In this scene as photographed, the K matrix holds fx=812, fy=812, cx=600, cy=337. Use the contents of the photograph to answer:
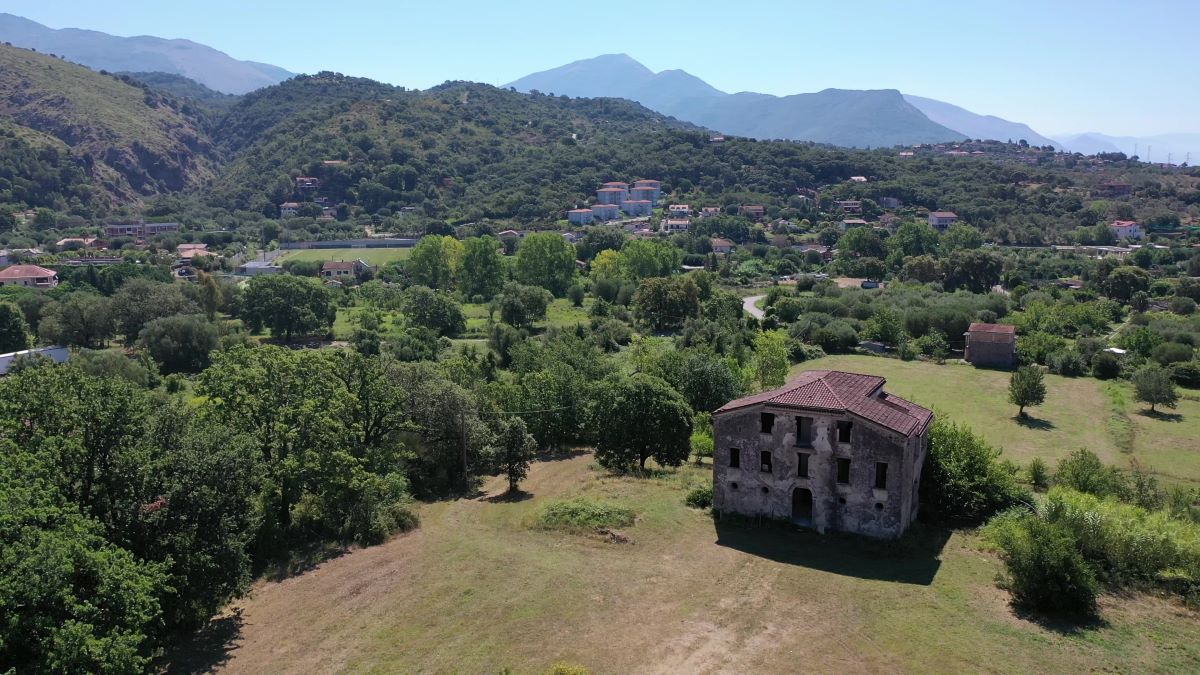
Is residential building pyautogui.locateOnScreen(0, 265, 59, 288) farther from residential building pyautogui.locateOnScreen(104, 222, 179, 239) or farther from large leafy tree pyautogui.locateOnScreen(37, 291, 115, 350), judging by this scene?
residential building pyautogui.locateOnScreen(104, 222, 179, 239)

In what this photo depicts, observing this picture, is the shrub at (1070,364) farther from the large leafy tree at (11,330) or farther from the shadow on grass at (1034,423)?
the large leafy tree at (11,330)

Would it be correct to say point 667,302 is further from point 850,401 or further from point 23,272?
point 23,272

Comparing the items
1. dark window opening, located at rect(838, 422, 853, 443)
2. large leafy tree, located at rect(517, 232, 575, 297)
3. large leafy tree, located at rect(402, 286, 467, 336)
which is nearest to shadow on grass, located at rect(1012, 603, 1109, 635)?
dark window opening, located at rect(838, 422, 853, 443)

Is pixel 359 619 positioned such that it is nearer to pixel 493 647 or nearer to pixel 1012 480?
pixel 493 647

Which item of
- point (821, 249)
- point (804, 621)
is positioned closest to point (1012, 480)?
point (804, 621)

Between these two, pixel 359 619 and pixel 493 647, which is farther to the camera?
pixel 359 619

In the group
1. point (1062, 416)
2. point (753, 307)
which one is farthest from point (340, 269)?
point (1062, 416)
